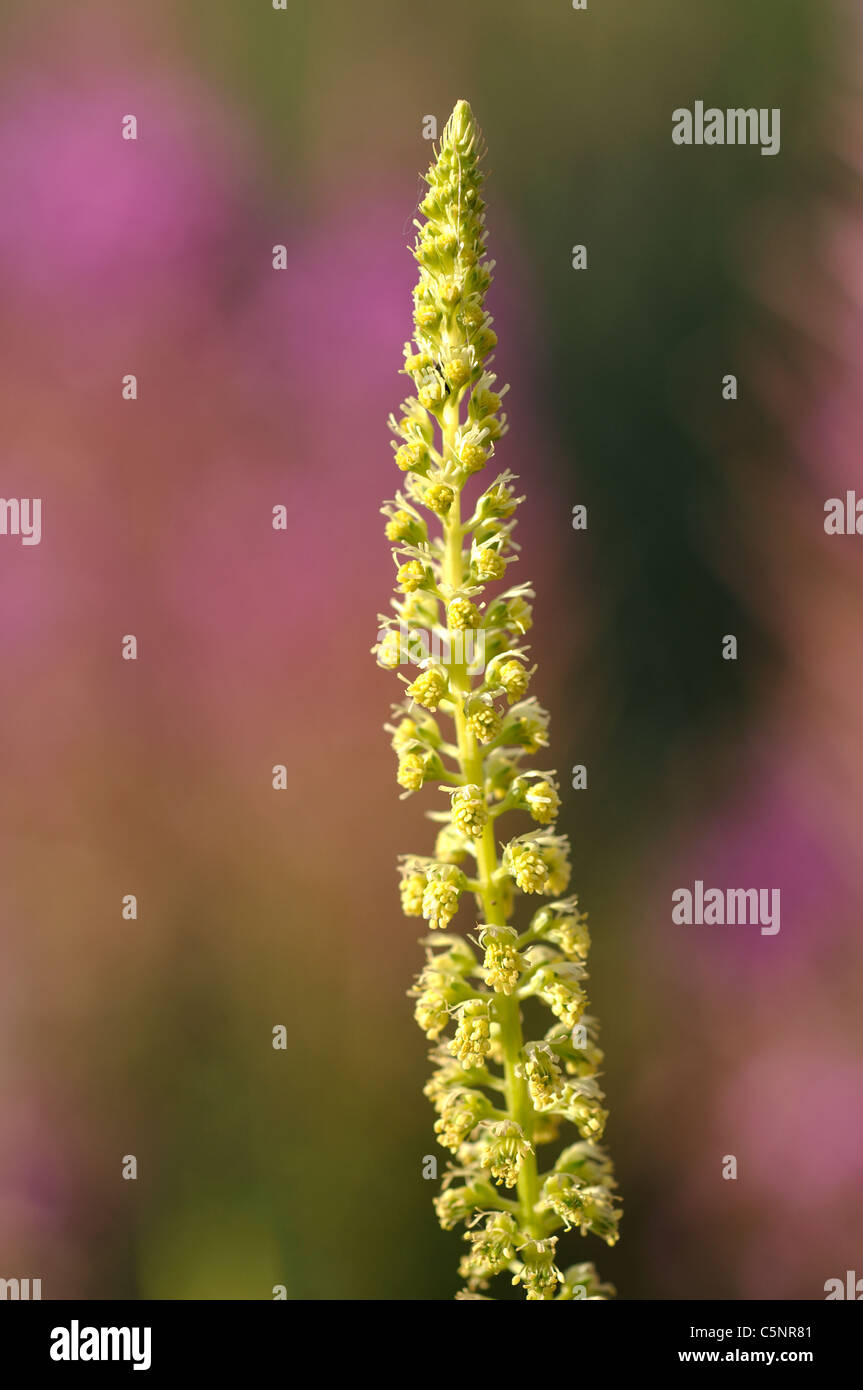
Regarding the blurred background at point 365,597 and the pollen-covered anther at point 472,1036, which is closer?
the pollen-covered anther at point 472,1036

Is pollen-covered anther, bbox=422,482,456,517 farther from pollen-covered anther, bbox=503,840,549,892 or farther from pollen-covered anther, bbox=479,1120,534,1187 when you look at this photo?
pollen-covered anther, bbox=479,1120,534,1187

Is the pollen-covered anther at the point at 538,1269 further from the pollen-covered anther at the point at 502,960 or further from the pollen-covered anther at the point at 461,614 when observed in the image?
the pollen-covered anther at the point at 461,614

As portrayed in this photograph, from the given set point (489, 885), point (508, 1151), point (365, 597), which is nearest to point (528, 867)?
point (489, 885)

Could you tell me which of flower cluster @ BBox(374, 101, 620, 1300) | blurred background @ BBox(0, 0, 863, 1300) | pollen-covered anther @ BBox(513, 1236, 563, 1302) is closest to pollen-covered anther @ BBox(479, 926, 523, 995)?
flower cluster @ BBox(374, 101, 620, 1300)

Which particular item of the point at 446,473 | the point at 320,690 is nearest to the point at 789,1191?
the point at 320,690

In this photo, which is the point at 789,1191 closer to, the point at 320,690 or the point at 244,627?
the point at 320,690

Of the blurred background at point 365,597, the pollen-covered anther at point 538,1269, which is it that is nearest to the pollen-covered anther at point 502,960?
the pollen-covered anther at point 538,1269

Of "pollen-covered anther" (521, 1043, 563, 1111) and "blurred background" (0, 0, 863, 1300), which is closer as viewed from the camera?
"pollen-covered anther" (521, 1043, 563, 1111)
